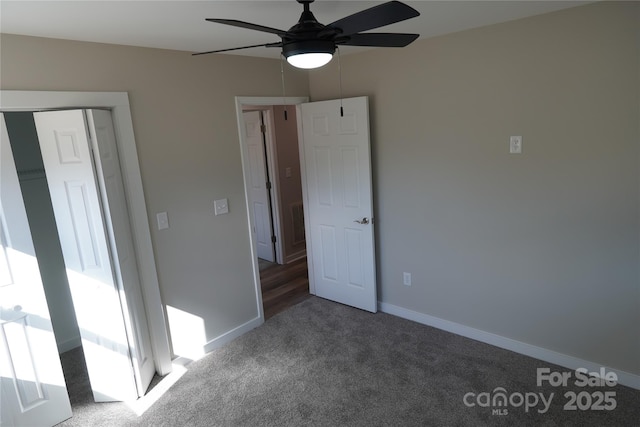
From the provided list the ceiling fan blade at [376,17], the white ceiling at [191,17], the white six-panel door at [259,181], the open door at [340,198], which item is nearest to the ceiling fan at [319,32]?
the ceiling fan blade at [376,17]

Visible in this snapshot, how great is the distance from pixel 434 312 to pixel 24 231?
3097 mm

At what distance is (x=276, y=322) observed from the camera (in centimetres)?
374

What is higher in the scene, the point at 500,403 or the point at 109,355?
the point at 109,355

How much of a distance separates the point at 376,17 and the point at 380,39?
Answer: 31cm

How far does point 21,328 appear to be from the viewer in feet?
7.73

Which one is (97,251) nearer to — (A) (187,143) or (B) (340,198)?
(A) (187,143)

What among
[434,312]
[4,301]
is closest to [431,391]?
[434,312]

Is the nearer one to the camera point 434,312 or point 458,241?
point 458,241

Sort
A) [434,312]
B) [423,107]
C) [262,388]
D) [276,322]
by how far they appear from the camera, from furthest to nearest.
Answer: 1. [276,322]
2. [434,312]
3. [423,107]
4. [262,388]

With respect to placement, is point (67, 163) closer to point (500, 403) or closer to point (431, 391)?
point (431, 391)

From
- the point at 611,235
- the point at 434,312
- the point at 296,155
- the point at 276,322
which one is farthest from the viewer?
the point at 296,155

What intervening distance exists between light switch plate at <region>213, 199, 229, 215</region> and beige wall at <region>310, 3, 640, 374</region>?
53.7 inches

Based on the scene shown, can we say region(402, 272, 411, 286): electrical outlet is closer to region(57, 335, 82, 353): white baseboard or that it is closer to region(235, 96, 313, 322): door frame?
region(235, 96, 313, 322): door frame

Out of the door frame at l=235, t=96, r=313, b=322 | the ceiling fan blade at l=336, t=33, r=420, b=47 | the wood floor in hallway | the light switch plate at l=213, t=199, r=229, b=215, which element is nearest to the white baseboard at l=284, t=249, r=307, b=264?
the wood floor in hallway
